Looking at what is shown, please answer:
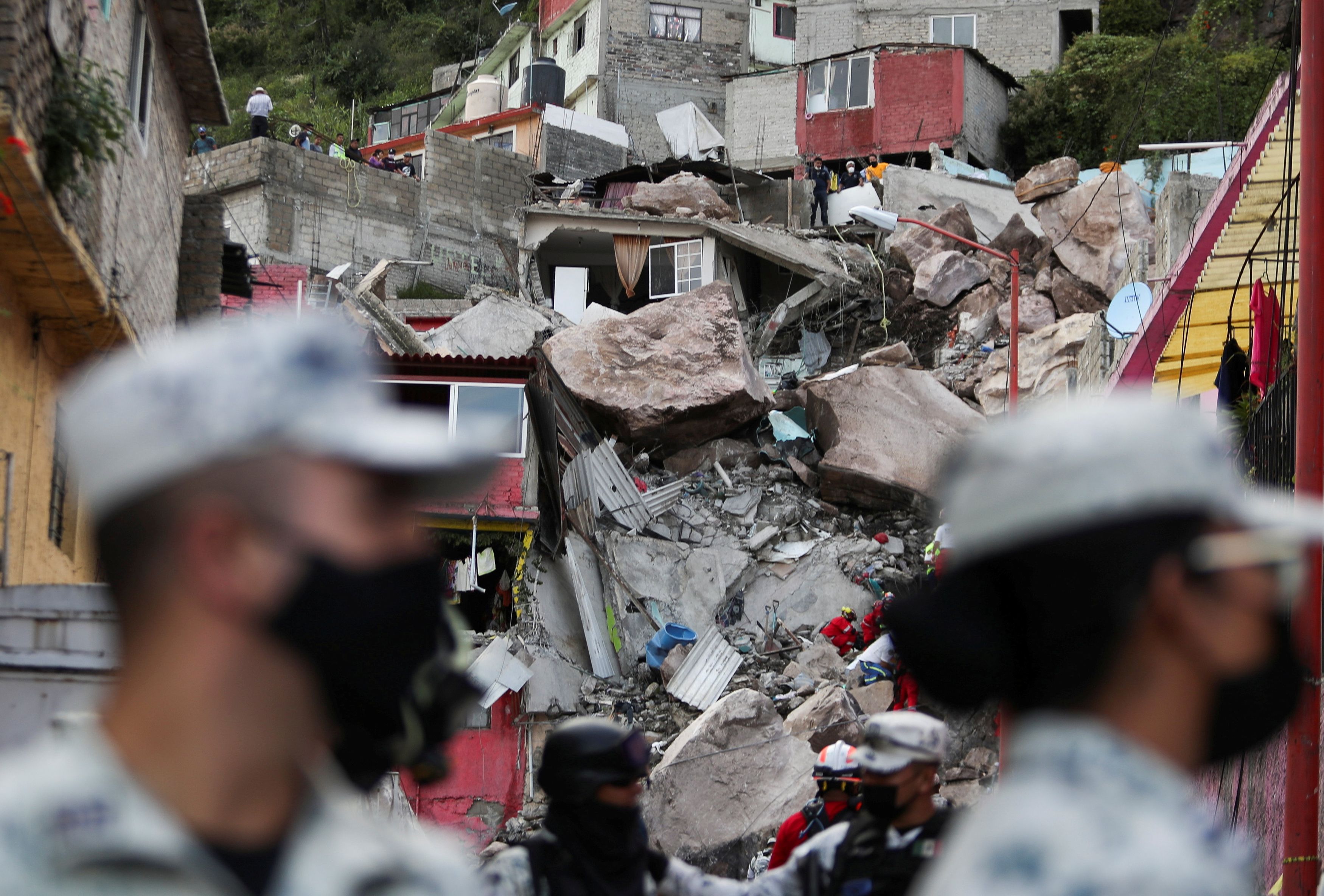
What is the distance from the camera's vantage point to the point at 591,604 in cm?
2012

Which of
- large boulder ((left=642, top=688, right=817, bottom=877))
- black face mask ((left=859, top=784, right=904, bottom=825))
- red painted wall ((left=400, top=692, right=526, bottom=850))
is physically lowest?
red painted wall ((left=400, top=692, right=526, bottom=850))

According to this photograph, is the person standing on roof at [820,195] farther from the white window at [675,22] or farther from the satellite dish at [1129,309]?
the satellite dish at [1129,309]

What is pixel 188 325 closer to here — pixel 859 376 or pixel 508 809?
pixel 508 809

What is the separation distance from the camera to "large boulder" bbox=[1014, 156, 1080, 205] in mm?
29625

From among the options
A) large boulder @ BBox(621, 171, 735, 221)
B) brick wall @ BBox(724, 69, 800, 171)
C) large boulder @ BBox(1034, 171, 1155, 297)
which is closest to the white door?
large boulder @ BBox(621, 171, 735, 221)

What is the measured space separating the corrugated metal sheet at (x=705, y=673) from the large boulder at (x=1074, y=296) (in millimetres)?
11524

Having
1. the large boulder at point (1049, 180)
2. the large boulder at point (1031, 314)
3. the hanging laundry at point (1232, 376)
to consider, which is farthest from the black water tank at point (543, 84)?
the hanging laundry at point (1232, 376)

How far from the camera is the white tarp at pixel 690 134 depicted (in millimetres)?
39500

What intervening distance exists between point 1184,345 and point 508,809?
11.0 meters

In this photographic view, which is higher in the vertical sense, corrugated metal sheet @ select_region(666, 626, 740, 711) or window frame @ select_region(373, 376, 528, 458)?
window frame @ select_region(373, 376, 528, 458)

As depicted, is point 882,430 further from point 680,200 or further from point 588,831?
point 588,831

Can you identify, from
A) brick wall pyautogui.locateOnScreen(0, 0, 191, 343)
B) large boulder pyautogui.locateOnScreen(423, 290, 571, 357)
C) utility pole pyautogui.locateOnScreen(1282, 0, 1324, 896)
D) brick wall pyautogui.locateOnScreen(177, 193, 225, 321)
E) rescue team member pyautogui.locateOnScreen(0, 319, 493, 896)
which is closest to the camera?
rescue team member pyautogui.locateOnScreen(0, 319, 493, 896)

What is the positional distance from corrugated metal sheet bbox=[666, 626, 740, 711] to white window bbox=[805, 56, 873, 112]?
73.4 feet

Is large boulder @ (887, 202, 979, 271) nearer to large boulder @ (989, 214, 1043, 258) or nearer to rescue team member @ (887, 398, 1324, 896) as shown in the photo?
large boulder @ (989, 214, 1043, 258)
